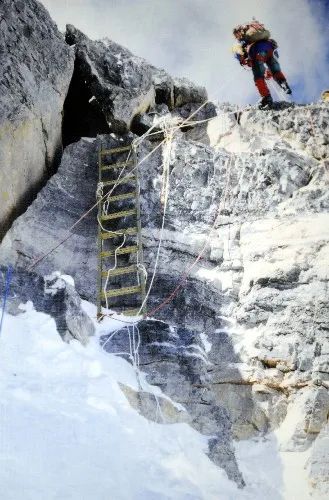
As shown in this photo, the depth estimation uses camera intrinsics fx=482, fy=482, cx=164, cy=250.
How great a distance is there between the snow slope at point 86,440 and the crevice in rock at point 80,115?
19.9 ft

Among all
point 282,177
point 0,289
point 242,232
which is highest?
point 282,177

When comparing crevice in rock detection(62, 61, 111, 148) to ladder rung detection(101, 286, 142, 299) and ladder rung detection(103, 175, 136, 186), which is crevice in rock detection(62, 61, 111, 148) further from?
ladder rung detection(101, 286, 142, 299)

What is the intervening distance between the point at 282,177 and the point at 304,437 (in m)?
5.37

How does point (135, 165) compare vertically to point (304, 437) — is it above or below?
above

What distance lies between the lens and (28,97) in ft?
30.5

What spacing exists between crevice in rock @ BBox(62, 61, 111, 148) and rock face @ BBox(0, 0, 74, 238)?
126 centimetres

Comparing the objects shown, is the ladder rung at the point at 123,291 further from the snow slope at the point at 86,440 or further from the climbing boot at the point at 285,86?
the climbing boot at the point at 285,86

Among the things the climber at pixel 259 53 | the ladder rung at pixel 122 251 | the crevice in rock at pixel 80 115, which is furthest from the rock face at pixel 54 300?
the climber at pixel 259 53

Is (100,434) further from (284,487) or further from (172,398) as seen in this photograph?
(284,487)

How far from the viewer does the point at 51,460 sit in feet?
15.6

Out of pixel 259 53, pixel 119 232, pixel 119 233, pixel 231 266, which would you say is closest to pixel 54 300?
pixel 119 233

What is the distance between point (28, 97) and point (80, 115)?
10.2 ft

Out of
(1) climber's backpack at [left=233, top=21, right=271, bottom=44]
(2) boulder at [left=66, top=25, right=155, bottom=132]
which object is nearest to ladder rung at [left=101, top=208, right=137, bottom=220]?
(2) boulder at [left=66, top=25, right=155, bottom=132]

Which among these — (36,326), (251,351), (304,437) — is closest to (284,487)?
(304,437)
